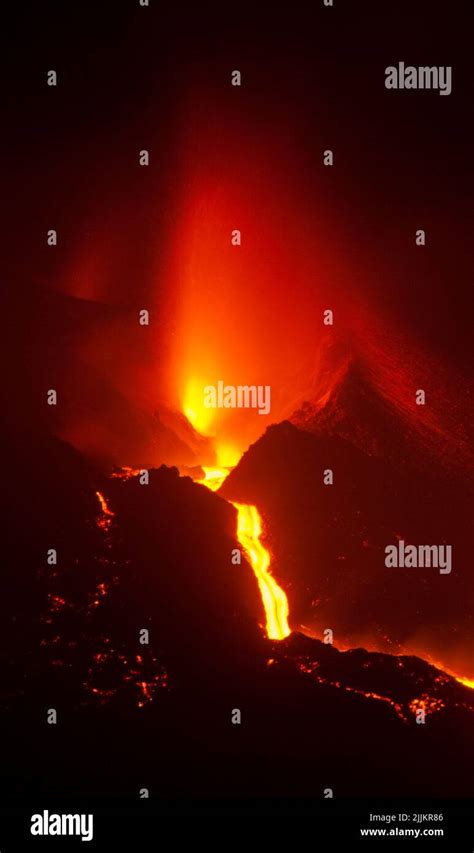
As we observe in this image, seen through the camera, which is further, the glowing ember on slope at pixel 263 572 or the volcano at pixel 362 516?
the volcano at pixel 362 516

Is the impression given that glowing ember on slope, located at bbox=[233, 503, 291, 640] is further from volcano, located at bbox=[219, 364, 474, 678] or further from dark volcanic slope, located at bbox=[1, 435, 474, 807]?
dark volcanic slope, located at bbox=[1, 435, 474, 807]
